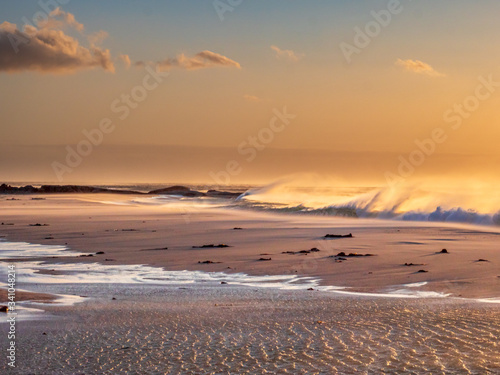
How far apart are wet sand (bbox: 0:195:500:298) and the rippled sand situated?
2.06 meters

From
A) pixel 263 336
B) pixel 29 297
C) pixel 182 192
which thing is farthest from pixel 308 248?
pixel 182 192

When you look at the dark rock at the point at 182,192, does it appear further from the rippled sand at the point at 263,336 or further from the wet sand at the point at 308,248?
the rippled sand at the point at 263,336

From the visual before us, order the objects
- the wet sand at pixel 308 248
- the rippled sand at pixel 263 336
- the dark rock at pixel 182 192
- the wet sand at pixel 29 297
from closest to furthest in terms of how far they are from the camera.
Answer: the rippled sand at pixel 263 336
the wet sand at pixel 29 297
the wet sand at pixel 308 248
the dark rock at pixel 182 192

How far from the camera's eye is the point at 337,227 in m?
24.4

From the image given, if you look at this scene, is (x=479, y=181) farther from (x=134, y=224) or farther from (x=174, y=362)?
(x=174, y=362)

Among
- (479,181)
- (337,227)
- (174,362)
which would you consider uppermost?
(479,181)

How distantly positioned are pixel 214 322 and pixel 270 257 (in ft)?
23.3

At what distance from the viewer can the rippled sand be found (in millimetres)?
6141

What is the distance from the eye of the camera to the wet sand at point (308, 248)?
468 inches

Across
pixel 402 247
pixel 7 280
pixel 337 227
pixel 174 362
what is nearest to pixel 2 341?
pixel 174 362

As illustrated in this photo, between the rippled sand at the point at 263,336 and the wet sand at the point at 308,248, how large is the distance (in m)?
2.06

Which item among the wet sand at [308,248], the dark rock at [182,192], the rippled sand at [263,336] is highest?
the dark rock at [182,192]

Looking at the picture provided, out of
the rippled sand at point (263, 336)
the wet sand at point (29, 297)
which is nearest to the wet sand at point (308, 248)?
→ the rippled sand at point (263, 336)

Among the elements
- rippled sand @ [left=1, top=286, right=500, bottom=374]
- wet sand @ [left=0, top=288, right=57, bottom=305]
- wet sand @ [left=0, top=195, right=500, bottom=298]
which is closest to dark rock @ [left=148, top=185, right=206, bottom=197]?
wet sand @ [left=0, top=195, right=500, bottom=298]
